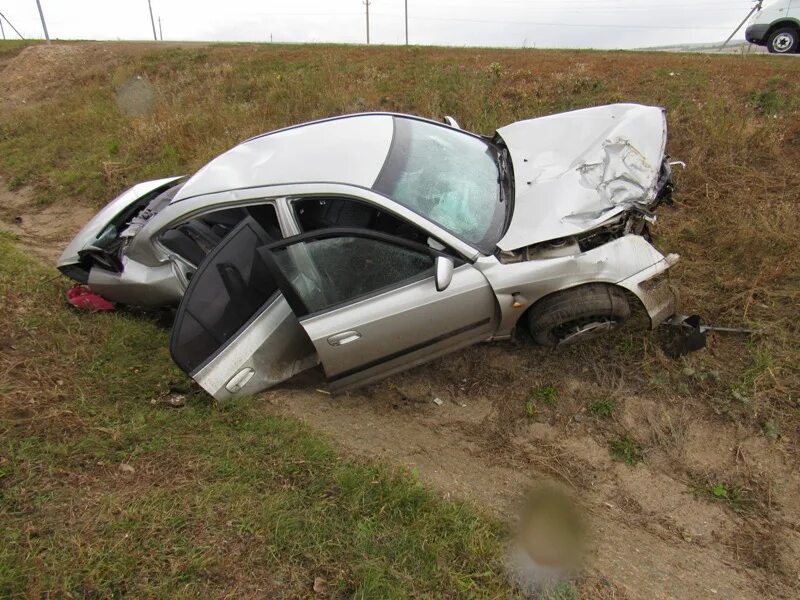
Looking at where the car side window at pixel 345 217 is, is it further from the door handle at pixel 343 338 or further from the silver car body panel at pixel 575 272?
the door handle at pixel 343 338

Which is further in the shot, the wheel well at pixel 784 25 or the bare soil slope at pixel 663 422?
the wheel well at pixel 784 25

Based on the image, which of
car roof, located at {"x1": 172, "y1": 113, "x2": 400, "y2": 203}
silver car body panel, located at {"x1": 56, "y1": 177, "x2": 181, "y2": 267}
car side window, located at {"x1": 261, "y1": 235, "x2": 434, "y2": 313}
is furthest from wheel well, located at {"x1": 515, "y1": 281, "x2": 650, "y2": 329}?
silver car body panel, located at {"x1": 56, "y1": 177, "x2": 181, "y2": 267}

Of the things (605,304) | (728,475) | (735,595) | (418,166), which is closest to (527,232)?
(605,304)

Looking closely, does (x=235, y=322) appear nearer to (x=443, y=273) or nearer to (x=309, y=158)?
(x=309, y=158)

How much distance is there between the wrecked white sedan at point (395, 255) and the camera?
9.95ft

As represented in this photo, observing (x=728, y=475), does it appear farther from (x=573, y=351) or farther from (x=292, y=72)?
(x=292, y=72)

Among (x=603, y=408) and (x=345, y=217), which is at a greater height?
(x=345, y=217)

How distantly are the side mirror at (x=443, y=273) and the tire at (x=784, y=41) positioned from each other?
1124 centimetres

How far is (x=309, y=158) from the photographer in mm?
3385

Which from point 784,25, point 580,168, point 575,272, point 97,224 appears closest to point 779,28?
point 784,25

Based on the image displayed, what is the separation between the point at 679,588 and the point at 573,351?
1660mm

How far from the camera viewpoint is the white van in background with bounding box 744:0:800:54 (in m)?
9.93

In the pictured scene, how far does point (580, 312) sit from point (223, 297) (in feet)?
7.19

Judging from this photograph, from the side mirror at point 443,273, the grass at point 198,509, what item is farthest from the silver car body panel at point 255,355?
the side mirror at point 443,273
